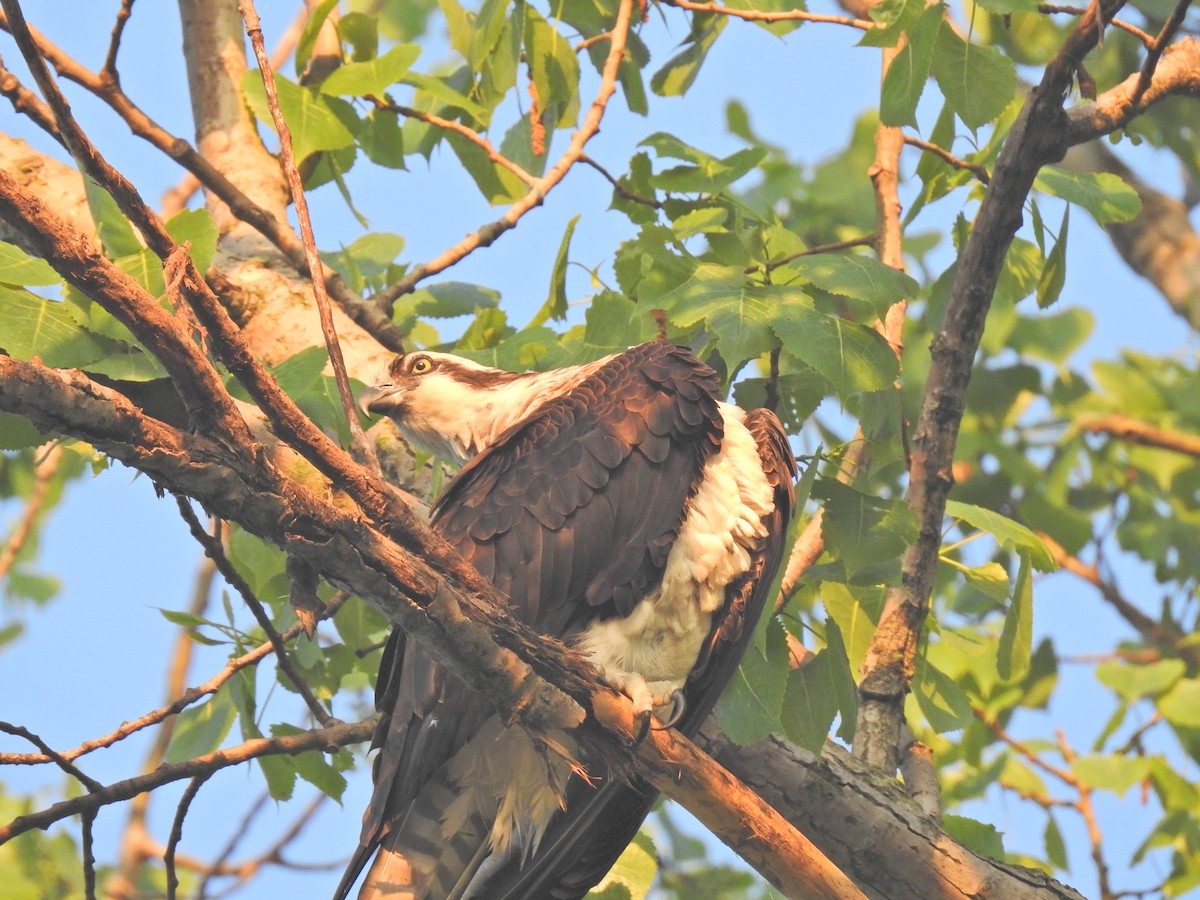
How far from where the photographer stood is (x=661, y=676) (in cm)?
407

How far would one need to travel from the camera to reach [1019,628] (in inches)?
181

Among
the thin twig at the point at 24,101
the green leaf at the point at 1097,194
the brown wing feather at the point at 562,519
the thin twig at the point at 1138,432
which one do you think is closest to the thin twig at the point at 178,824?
the brown wing feather at the point at 562,519

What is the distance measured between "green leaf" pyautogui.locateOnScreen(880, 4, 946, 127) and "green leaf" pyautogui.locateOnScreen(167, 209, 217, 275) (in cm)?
240

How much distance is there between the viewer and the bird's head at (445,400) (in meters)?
4.93

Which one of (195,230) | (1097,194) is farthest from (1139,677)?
(195,230)

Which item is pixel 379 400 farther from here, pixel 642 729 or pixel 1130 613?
pixel 1130 613

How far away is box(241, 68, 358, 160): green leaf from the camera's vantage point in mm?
5094

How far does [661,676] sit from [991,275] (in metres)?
1.90

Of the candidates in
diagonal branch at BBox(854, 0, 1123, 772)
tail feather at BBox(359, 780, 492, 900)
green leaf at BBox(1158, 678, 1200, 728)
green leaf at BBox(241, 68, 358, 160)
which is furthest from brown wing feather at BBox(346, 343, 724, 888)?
green leaf at BBox(1158, 678, 1200, 728)

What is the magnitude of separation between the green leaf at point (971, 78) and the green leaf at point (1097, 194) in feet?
1.34

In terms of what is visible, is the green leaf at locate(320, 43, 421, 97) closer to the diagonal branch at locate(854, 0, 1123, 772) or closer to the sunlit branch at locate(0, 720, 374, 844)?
the diagonal branch at locate(854, 0, 1123, 772)

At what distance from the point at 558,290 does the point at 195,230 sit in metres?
1.70

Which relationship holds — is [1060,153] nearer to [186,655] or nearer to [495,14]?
[495,14]

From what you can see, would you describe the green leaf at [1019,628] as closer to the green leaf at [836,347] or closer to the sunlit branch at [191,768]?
the green leaf at [836,347]
